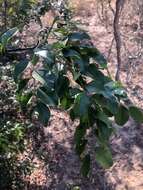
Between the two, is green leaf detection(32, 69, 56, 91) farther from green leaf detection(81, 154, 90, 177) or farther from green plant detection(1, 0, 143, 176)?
green leaf detection(81, 154, 90, 177)

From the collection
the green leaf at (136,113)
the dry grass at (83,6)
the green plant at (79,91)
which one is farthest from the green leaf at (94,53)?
the dry grass at (83,6)

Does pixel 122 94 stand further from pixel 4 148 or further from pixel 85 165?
pixel 4 148

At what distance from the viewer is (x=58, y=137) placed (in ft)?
13.4

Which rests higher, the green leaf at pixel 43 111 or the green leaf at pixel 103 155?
A: the green leaf at pixel 43 111

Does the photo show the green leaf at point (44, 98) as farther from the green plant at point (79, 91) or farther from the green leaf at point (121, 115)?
the green leaf at point (121, 115)

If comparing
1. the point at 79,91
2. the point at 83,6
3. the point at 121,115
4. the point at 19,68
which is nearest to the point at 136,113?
the point at 121,115

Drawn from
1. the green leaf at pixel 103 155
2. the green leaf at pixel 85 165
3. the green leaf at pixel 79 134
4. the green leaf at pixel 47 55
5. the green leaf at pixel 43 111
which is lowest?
the green leaf at pixel 85 165

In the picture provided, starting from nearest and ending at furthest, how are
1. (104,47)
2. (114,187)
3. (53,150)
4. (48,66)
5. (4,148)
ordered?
(48,66), (4,148), (114,187), (53,150), (104,47)

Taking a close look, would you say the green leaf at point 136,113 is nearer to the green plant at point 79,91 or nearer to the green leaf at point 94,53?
the green plant at point 79,91

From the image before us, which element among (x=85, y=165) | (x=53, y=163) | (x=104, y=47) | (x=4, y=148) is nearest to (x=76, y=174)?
(x=53, y=163)

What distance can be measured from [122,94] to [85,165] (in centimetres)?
16

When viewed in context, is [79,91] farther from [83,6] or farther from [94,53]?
[83,6]

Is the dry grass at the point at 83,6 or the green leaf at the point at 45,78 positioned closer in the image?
the green leaf at the point at 45,78

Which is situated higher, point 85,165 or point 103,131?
point 103,131
